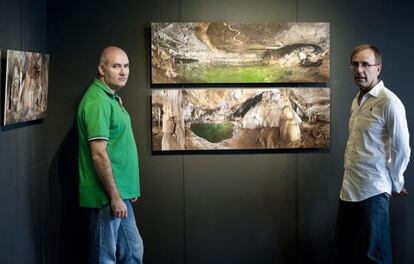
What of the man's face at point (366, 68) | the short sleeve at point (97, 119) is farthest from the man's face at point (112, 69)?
the man's face at point (366, 68)

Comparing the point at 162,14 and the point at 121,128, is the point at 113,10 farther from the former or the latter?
the point at 121,128

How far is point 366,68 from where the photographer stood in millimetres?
3160

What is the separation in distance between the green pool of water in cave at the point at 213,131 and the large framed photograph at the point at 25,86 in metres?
1.01

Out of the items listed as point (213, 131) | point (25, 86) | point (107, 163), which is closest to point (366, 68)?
point (213, 131)

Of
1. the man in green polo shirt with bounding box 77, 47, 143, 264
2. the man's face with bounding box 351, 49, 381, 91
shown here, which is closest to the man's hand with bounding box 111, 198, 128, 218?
the man in green polo shirt with bounding box 77, 47, 143, 264

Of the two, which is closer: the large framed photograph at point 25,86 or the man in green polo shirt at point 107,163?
the large framed photograph at point 25,86

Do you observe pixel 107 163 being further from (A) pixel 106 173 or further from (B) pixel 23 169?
(B) pixel 23 169

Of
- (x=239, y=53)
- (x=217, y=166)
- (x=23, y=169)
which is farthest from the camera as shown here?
(x=217, y=166)

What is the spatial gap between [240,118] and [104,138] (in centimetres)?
108

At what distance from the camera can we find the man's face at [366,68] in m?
3.15

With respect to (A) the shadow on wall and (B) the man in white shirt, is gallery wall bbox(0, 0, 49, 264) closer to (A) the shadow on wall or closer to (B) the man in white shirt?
(A) the shadow on wall

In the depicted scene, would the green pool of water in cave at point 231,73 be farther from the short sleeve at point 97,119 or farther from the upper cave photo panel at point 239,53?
the short sleeve at point 97,119

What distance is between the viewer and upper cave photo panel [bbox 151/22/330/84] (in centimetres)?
357

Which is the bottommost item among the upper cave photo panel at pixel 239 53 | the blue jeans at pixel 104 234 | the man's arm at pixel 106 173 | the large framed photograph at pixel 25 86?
the blue jeans at pixel 104 234
